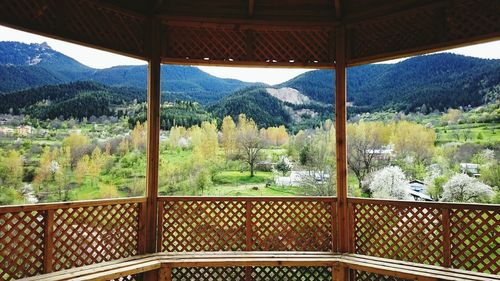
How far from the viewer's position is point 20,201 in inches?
287

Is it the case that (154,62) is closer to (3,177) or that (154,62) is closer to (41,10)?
(41,10)

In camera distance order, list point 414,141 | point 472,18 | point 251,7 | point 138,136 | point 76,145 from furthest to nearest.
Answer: point 138,136 < point 414,141 < point 76,145 < point 251,7 < point 472,18

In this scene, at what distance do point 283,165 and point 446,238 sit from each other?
6.14 meters

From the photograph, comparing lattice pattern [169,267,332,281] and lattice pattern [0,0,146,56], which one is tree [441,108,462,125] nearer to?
lattice pattern [169,267,332,281]

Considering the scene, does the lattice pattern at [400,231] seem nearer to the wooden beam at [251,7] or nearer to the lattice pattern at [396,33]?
the lattice pattern at [396,33]

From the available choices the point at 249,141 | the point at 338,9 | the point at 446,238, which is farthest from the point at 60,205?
the point at 249,141

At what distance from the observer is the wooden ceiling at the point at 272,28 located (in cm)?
404

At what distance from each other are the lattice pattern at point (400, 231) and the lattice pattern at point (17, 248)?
378 cm

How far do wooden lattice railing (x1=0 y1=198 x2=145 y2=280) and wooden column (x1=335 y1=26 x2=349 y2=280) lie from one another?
2632 millimetres

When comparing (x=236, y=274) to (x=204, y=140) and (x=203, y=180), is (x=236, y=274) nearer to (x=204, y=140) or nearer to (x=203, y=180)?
(x=203, y=180)

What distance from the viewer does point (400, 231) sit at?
433 centimetres

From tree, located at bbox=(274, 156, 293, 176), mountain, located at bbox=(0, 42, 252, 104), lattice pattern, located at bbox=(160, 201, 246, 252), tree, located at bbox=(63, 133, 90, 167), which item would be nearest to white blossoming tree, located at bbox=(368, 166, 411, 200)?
tree, located at bbox=(274, 156, 293, 176)

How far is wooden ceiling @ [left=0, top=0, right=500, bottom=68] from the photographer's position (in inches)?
159

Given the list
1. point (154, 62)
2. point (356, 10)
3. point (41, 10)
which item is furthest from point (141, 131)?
point (356, 10)
